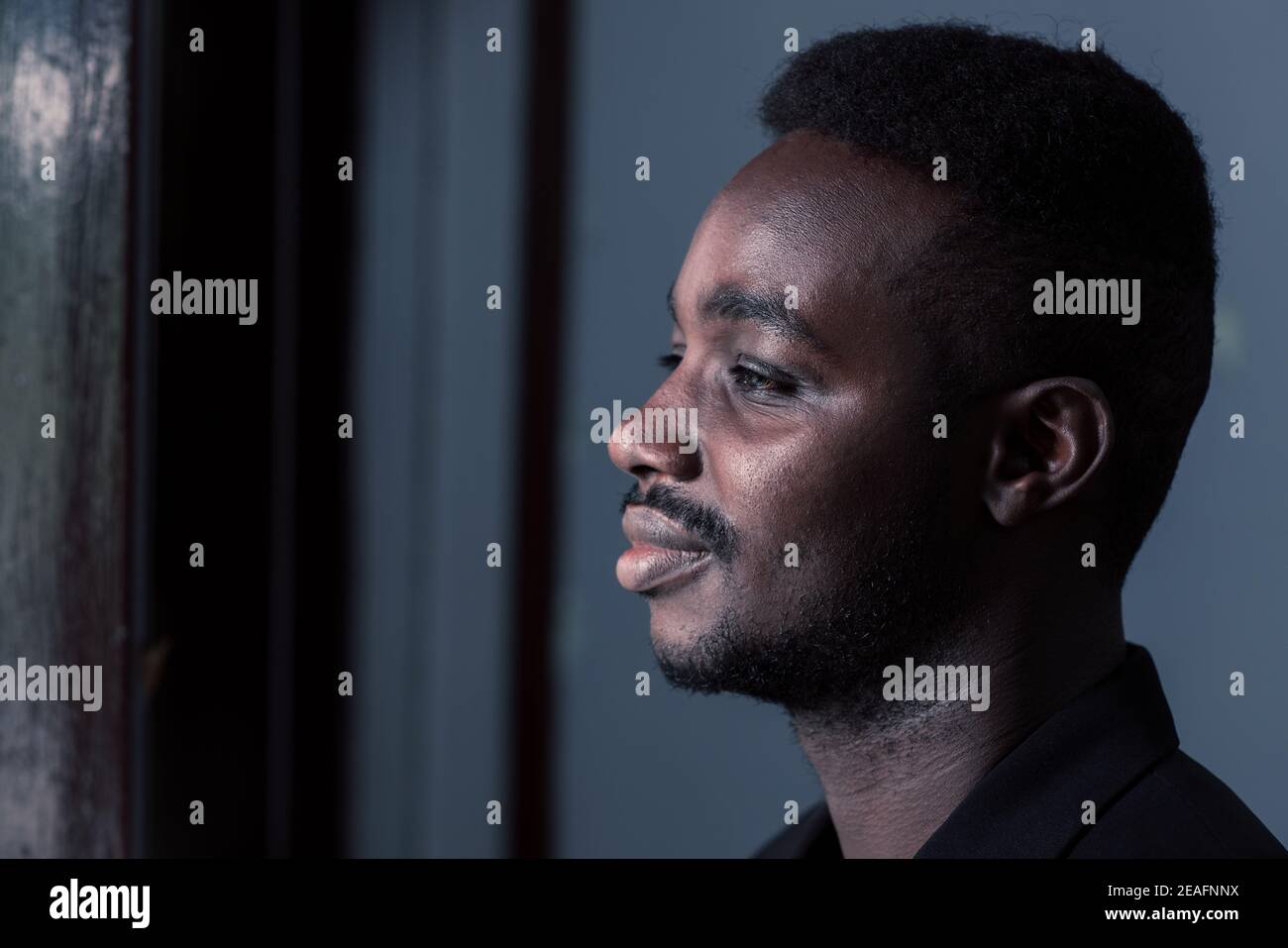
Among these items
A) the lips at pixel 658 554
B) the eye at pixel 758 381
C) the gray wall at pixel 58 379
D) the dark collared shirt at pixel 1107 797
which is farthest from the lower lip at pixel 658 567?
the gray wall at pixel 58 379

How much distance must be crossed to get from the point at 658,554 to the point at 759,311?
0.61 ft

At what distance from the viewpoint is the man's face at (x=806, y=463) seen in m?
0.82

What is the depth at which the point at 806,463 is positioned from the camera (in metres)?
0.83

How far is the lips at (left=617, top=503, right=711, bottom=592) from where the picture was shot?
0.85 m

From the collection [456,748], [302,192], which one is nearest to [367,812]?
[456,748]

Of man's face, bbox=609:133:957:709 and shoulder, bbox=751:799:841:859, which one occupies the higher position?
man's face, bbox=609:133:957:709

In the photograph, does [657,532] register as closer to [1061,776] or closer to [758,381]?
[758,381]

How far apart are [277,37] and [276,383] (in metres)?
0.34

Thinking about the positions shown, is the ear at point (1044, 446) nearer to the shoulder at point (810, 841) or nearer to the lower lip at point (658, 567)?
the lower lip at point (658, 567)

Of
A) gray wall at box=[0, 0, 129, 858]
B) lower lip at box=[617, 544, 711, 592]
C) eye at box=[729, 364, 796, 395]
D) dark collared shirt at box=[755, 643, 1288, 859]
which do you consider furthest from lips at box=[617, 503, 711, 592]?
gray wall at box=[0, 0, 129, 858]

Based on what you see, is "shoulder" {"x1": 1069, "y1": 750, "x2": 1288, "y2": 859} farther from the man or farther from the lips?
the lips

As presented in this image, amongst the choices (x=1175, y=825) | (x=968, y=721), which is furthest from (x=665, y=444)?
(x=1175, y=825)

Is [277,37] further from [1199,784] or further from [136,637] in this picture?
[1199,784]
